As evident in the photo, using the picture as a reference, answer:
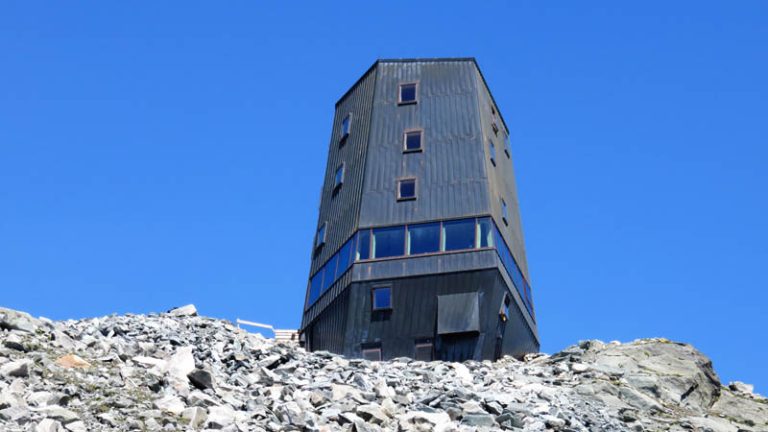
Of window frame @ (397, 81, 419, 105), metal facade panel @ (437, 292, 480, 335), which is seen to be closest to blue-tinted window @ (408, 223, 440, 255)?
metal facade panel @ (437, 292, 480, 335)

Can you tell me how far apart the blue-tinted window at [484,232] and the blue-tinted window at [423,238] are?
6.01 ft

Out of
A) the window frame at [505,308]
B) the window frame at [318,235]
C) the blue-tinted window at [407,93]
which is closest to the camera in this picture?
the window frame at [505,308]

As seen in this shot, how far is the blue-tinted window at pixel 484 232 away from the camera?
1956 inches

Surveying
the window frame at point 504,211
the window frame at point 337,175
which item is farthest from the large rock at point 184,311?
the window frame at point 504,211

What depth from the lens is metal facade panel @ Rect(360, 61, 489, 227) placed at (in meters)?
51.3

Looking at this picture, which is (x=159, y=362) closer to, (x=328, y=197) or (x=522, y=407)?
(x=522, y=407)

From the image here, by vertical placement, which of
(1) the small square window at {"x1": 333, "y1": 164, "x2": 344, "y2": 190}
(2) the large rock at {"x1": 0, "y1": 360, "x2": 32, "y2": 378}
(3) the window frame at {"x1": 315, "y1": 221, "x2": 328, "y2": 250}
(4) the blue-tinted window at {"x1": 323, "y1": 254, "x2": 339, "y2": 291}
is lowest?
(2) the large rock at {"x1": 0, "y1": 360, "x2": 32, "y2": 378}

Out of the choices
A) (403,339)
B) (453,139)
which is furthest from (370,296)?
(453,139)

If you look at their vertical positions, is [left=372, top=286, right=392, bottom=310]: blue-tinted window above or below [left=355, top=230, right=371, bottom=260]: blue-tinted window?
below

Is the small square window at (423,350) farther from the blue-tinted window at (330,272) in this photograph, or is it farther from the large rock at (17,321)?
the large rock at (17,321)

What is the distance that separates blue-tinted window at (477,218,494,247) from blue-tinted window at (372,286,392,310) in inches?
179

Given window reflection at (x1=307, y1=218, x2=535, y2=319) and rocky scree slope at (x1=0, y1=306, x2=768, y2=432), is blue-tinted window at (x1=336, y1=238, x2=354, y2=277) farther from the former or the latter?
rocky scree slope at (x1=0, y1=306, x2=768, y2=432)

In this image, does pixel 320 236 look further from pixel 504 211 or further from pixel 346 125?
pixel 504 211

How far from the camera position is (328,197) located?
57.2 m
